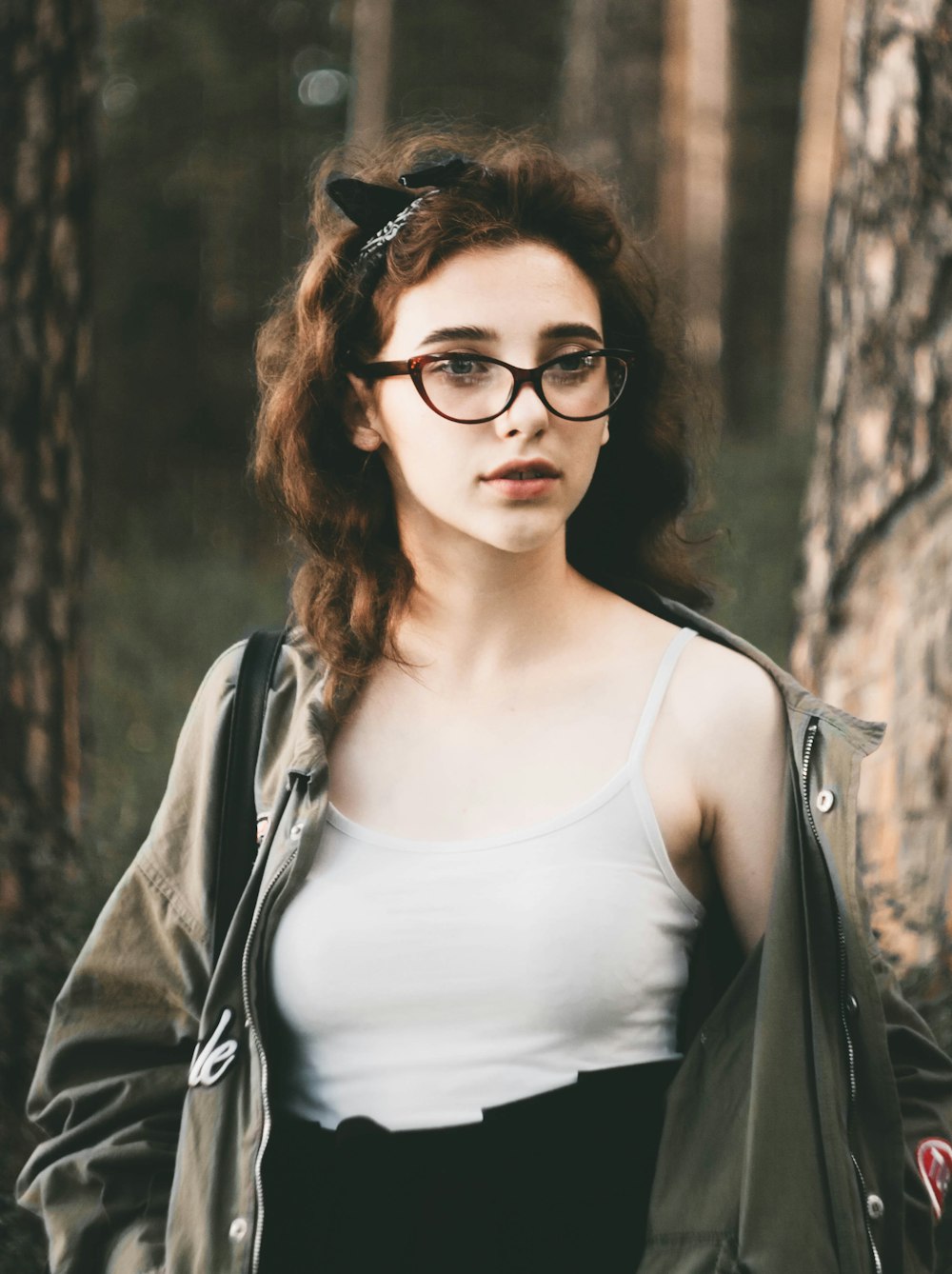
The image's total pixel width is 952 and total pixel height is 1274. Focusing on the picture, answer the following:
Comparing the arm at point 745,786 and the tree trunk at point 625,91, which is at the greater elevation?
the tree trunk at point 625,91

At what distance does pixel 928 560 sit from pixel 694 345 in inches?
34.5

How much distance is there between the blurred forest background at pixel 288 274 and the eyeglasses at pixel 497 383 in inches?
25.5

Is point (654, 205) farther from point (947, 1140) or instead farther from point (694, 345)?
point (947, 1140)

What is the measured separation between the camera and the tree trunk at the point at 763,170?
15.2 metres

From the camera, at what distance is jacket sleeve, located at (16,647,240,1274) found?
228cm

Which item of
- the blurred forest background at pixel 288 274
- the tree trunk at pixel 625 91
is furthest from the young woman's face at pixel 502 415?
the tree trunk at pixel 625 91

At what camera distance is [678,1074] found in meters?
2.08

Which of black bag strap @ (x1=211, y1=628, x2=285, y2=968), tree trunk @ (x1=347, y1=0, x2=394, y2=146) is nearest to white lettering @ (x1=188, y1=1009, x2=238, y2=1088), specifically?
black bag strap @ (x1=211, y1=628, x2=285, y2=968)

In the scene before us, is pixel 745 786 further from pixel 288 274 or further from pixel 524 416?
pixel 288 274

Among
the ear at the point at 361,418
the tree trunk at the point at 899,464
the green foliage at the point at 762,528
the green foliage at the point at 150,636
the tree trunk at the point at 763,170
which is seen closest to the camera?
the ear at the point at 361,418

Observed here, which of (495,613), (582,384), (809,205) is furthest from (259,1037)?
(809,205)

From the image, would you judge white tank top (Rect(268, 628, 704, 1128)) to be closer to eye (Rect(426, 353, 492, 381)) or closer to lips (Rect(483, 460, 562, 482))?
lips (Rect(483, 460, 562, 482))

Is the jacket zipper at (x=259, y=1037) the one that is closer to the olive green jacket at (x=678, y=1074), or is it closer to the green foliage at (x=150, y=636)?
the olive green jacket at (x=678, y=1074)

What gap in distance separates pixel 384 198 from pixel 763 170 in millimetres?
16457
